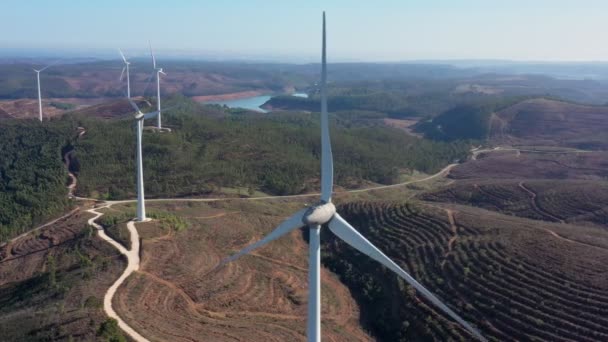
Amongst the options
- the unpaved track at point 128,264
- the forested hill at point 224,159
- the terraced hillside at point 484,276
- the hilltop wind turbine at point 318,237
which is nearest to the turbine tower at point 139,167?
the unpaved track at point 128,264

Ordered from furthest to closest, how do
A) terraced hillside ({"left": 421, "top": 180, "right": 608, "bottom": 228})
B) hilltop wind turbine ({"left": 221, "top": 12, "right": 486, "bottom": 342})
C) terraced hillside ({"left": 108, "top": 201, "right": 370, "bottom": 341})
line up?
terraced hillside ({"left": 421, "top": 180, "right": 608, "bottom": 228}) → terraced hillside ({"left": 108, "top": 201, "right": 370, "bottom": 341}) → hilltop wind turbine ({"left": 221, "top": 12, "right": 486, "bottom": 342})

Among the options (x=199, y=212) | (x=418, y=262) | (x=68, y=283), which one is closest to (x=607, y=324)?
(x=418, y=262)

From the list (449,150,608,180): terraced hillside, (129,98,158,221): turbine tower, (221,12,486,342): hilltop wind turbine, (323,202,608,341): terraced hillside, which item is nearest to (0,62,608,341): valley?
(323,202,608,341): terraced hillside

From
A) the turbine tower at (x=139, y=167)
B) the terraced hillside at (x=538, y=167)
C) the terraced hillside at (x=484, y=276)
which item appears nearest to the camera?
the terraced hillside at (x=484, y=276)

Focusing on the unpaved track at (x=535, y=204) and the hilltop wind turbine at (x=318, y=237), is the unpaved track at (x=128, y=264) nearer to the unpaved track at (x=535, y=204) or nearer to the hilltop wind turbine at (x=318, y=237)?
the hilltop wind turbine at (x=318, y=237)

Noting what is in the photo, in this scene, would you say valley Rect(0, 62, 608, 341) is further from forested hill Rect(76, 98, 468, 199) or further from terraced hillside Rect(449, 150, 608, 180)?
terraced hillside Rect(449, 150, 608, 180)

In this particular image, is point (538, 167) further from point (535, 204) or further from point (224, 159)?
point (224, 159)
